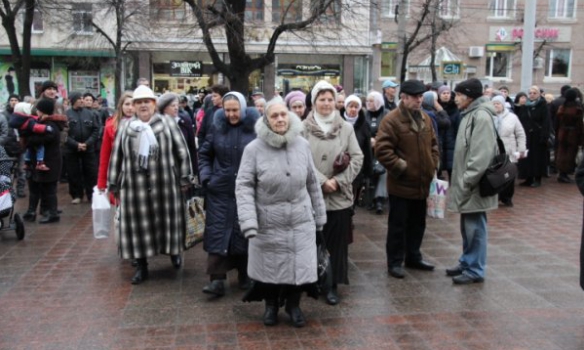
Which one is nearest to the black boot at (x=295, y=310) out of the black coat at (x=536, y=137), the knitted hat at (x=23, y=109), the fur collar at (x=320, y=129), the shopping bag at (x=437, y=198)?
the fur collar at (x=320, y=129)

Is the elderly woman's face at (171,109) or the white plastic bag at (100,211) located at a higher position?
the elderly woman's face at (171,109)

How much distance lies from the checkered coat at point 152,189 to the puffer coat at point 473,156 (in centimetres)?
270

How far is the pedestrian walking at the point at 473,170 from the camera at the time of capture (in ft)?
18.6

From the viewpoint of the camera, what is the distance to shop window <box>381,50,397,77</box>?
3356 centimetres

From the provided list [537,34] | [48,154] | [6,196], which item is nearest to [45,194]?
[48,154]

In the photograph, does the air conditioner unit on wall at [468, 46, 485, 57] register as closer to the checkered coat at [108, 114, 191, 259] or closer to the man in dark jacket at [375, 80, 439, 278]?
the man in dark jacket at [375, 80, 439, 278]

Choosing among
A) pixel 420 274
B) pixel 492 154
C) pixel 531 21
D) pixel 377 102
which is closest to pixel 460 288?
pixel 420 274

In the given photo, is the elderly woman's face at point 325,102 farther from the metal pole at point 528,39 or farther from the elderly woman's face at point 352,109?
the metal pole at point 528,39

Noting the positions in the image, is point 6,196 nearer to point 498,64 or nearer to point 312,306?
point 312,306

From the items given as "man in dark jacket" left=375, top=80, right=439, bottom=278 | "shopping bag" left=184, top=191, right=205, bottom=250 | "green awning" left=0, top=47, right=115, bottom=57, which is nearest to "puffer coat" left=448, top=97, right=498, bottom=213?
"man in dark jacket" left=375, top=80, right=439, bottom=278

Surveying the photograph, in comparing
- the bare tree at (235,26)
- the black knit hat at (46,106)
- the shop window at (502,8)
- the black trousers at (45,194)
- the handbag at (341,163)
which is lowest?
the black trousers at (45,194)

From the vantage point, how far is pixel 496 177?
221 inches

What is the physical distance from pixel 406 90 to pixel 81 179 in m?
7.15

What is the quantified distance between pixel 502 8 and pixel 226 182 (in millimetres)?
32912
